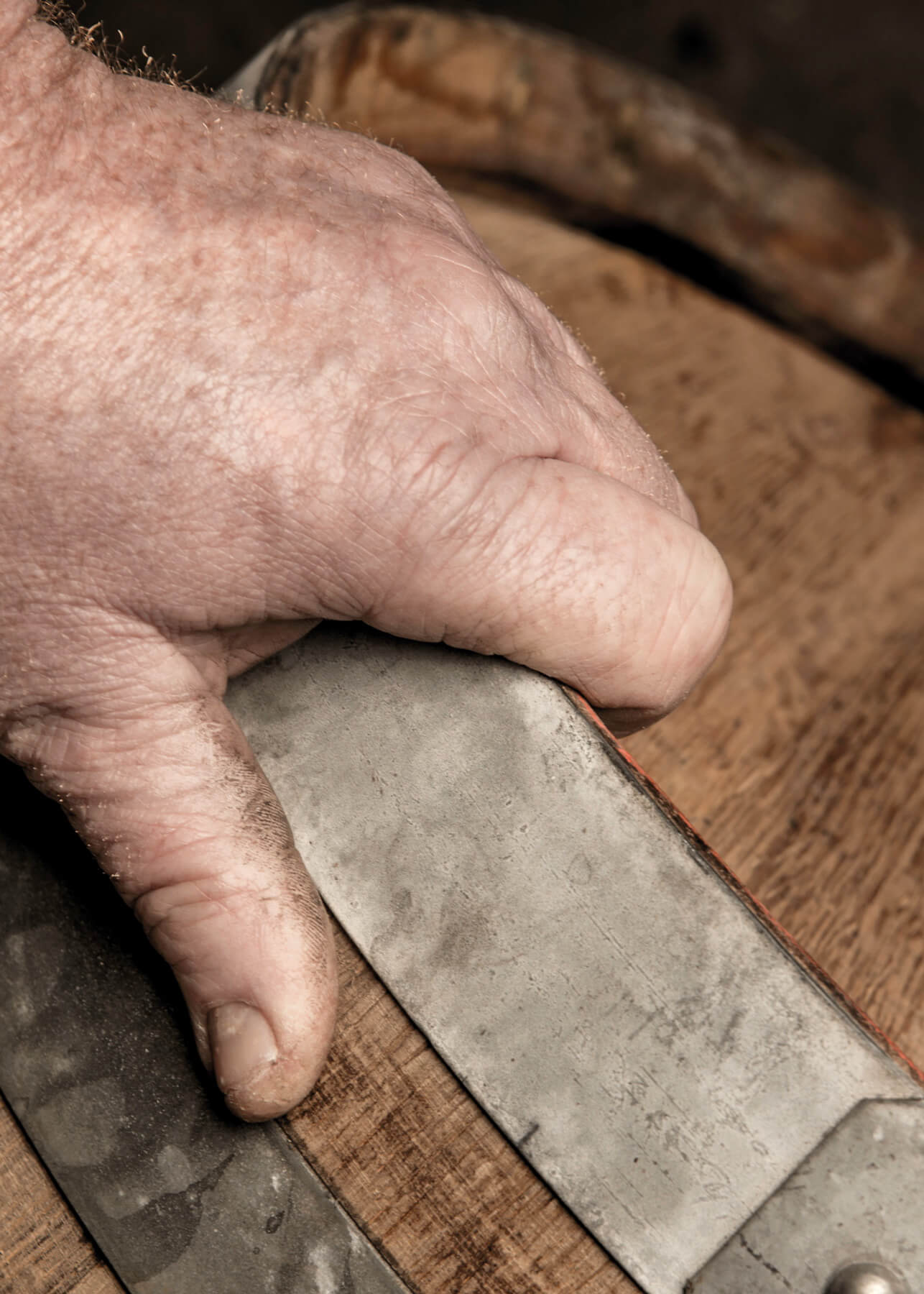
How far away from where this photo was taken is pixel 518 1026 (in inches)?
26.0

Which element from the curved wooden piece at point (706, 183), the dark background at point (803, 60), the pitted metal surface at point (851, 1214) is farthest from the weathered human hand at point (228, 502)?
the dark background at point (803, 60)

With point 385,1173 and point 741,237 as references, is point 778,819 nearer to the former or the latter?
point 385,1173

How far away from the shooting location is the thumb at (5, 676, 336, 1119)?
67 centimetres

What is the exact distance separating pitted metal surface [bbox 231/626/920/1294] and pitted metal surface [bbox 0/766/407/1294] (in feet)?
0.46

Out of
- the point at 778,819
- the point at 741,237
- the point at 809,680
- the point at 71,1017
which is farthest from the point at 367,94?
the point at 71,1017

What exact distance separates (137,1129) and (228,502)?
424 mm

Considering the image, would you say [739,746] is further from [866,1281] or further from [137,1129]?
[137,1129]

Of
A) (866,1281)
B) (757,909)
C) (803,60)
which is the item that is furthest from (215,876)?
(803,60)

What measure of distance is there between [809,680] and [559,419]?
0.56 metres

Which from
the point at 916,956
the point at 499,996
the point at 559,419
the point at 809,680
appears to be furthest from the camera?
the point at 809,680

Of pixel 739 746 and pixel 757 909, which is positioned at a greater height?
pixel 757 909

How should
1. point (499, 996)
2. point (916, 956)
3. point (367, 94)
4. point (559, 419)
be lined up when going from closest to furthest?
point (499, 996)
point (559, 419)
point (916, 956)
point (367, 94)

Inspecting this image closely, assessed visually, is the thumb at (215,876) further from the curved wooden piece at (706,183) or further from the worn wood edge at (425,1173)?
the curved wooden piece at (706,183)

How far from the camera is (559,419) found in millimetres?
781
